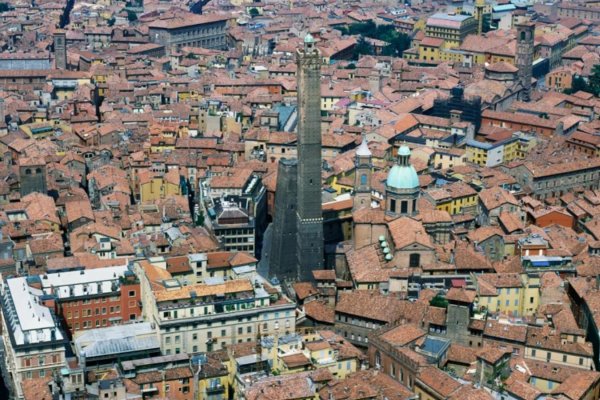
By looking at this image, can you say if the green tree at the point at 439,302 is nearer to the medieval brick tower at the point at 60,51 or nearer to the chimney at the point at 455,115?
the chimney at the point at 455,115

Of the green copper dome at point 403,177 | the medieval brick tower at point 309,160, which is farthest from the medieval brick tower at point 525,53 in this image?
the medieval brick tower at point 309,160

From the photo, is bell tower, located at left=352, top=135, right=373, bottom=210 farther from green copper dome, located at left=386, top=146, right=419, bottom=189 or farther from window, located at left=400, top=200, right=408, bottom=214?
window, located at left=400, top=200, right=408, bottom=214

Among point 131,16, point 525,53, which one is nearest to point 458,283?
point 525,53

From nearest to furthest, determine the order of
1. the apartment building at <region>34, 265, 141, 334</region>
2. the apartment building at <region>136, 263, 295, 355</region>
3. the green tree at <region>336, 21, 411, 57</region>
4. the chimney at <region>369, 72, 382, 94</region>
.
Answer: the apartment building at <region>136, 263, 295, 355</region>
the apartment building at <region>34, 265, 141, 334</region>
the chimney at <region>369, 72, 382, 94</region>
the green tree at <region>336, 21, 411, 57</region>

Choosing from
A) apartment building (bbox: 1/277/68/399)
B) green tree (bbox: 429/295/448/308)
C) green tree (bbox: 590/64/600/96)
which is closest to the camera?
apartment building (bbox: 1/277/68/399)

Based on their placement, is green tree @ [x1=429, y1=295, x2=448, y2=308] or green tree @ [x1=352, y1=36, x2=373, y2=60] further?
green tree @ [x1=352, y1=36, x2=373, y2=60]

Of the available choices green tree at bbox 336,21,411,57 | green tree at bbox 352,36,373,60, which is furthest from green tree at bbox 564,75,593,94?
green tree at bbox 352,36,373,60

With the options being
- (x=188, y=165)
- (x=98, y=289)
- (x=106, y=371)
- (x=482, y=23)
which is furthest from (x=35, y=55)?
(x=106, y=371)
